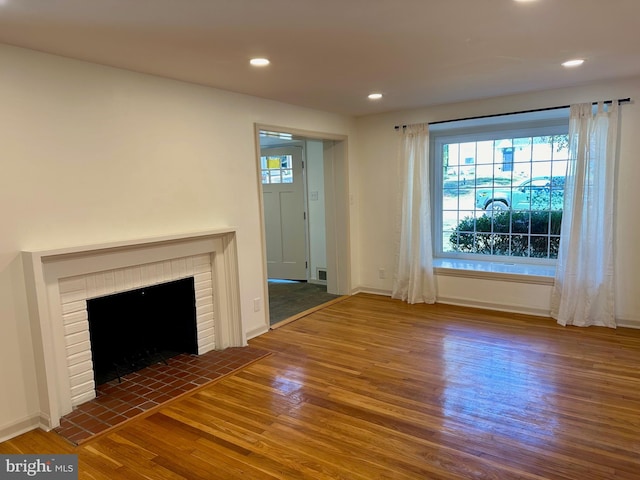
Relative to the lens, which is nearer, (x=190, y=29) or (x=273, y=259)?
(x=190, y=29)

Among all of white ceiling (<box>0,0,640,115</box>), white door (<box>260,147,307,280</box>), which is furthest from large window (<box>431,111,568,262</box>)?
white door (<box>260,147,307,280</box>)

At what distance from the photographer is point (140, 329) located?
135 inches

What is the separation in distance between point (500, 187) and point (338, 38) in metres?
3.41

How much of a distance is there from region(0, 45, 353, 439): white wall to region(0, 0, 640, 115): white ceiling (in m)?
0.18

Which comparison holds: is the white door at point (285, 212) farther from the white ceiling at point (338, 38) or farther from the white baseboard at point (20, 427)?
the white baseboard at point (20, 427)

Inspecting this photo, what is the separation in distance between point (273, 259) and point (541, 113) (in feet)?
13.4

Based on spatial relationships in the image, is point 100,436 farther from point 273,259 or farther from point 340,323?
point 273,259

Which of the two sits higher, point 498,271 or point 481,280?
point 498,271

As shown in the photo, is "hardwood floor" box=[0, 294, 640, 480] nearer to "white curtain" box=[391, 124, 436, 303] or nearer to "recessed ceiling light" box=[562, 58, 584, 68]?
"white curtain" box=[391, 124, 436, 303]

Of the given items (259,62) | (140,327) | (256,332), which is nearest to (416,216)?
(256,332)

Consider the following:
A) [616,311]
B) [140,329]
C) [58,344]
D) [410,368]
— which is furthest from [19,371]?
[616,311]

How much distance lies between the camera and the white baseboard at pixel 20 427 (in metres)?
2.51

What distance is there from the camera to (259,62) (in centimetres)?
294

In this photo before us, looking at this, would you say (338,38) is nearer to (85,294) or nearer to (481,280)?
(85,294)
